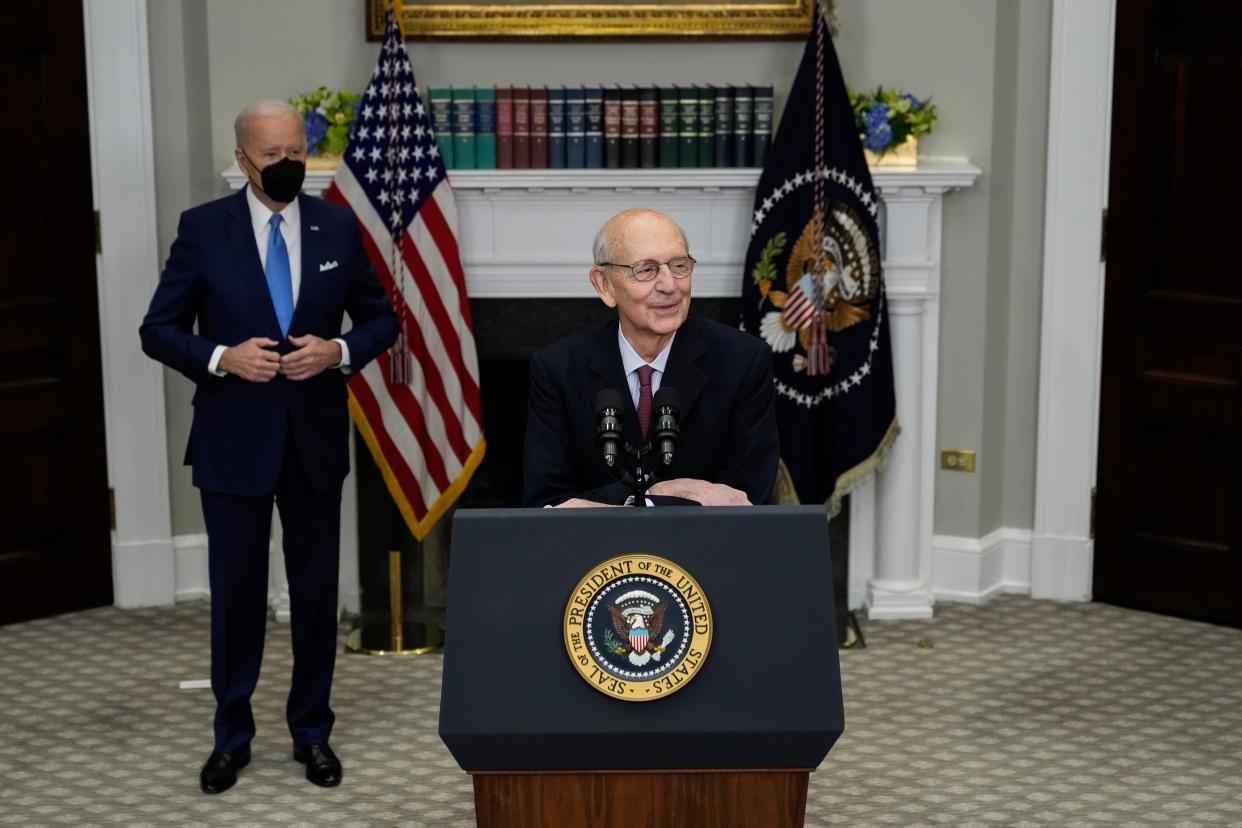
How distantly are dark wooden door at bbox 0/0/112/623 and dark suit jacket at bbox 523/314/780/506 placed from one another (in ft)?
11.0

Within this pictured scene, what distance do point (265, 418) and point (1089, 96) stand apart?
10.6ft

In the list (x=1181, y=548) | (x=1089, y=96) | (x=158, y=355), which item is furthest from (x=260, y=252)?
(x=1181, y=548)

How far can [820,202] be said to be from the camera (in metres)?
5.83

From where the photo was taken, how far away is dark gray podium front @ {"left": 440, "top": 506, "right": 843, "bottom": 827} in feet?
8.79

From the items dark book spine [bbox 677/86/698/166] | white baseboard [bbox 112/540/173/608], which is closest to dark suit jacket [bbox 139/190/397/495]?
dark book spine [bbox 677/86/698/166]

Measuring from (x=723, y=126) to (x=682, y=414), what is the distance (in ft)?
9.36

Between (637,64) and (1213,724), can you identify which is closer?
(1213,724)

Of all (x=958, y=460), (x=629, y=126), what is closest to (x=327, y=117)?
(x=629, y=126)

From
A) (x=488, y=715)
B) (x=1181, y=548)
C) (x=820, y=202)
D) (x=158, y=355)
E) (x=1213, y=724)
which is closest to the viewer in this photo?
(x=488, y=715)

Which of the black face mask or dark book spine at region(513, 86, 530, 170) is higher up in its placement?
dark book spine at region(513, 86, 530, 170)

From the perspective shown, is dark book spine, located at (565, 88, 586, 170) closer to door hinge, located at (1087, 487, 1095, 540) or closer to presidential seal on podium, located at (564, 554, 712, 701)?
door hinge, located at (1087, 487, 1095, 540)

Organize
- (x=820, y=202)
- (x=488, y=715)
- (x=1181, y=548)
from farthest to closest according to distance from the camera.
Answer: (x=1181, y=548), (x=820, y=202), (x=488, y=715)

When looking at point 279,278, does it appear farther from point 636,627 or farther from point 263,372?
point 636,627

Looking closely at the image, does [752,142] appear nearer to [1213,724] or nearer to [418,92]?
[418,92]
